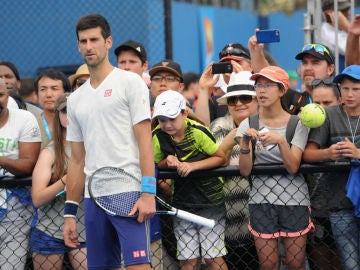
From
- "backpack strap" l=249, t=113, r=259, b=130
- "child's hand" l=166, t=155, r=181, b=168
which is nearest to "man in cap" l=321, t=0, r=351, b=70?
"backpack strap" l=249, t=113, r=259, b=130

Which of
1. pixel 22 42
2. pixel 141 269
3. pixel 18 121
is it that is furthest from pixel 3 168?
pixel 22 42

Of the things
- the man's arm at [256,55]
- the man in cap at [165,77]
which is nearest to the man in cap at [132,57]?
the man in cap at [165,77]

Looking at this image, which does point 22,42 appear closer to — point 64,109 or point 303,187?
point 64,109

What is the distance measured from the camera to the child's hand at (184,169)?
5039 mm

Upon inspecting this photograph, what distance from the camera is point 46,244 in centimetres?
547

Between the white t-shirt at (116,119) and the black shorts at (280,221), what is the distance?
1.02 metres

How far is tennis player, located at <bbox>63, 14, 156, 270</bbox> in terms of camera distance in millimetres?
4539

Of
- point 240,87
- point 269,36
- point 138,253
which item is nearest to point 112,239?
point 138,253

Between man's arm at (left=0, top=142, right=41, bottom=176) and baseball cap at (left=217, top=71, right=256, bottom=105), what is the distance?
1.48 meters

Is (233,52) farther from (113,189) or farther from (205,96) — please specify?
(113,189)

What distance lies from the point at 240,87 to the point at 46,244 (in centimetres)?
188

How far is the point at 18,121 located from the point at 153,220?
1.36 metres

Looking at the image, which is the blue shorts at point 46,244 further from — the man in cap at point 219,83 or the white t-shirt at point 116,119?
the man in cap at point 219,83

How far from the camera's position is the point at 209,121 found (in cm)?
631
